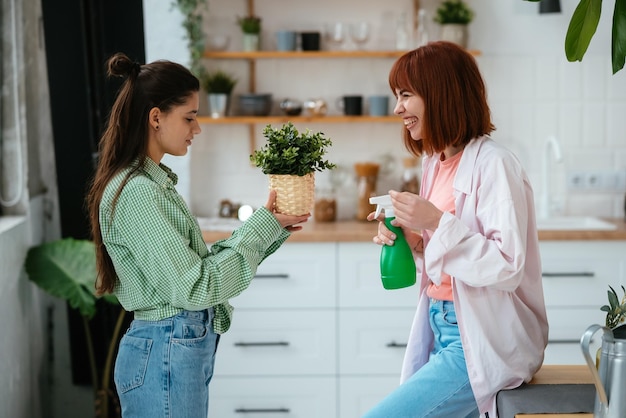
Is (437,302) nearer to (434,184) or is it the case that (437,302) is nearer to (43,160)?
(434,184)

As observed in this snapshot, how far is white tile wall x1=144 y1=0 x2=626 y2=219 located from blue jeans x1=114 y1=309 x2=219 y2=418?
2284 millimetres

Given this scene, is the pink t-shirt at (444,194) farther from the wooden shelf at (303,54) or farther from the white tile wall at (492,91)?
the white tile wall at (492,91)

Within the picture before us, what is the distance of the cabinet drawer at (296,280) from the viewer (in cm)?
382

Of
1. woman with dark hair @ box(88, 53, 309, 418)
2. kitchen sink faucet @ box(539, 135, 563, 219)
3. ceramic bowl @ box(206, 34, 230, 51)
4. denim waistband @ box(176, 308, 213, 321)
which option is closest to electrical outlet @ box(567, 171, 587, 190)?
kitchen sink faucet @ box(539, 135, 563, 219)

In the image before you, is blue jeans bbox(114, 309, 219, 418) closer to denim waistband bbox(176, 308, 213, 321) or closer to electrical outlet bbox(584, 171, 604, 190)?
denim waistband bbox(176, 308, 213, 321)

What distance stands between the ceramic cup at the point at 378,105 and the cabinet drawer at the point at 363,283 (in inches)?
29.5

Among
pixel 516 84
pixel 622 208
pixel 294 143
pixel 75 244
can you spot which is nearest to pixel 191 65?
pixel 75 244

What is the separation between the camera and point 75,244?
3.72 meters

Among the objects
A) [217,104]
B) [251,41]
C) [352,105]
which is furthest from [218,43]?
[352,105]

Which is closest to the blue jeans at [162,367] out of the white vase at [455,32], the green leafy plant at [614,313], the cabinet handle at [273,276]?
the green leafy plant at [614,313]

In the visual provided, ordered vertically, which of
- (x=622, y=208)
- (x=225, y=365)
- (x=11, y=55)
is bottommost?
(x=225, y=365)

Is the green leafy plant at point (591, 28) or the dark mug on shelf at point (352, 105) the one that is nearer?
the green leafy plant at point (591, 28)

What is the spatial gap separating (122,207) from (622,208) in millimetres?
3070

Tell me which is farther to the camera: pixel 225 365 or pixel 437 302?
pixel 225 365
